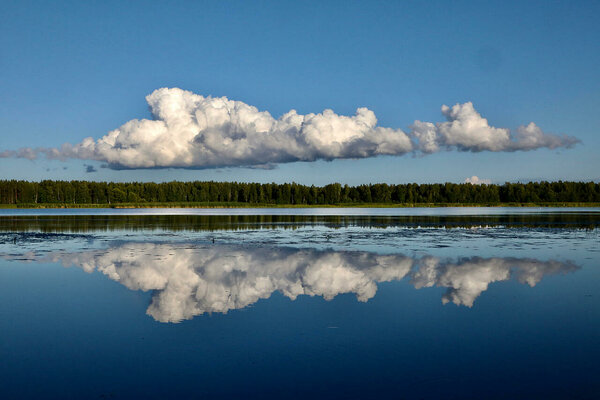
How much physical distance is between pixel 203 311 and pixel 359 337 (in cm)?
513

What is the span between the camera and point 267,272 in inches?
837

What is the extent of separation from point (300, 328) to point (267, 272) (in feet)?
29.4

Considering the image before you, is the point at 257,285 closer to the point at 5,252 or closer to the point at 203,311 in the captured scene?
the point at 203,311

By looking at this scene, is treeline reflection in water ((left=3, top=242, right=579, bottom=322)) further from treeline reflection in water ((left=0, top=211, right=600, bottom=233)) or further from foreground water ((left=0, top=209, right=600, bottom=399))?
treeline reflection in water ((left=0, top=211, right=600, bottom=233))

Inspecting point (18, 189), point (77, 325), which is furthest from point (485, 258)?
point (18, 189)

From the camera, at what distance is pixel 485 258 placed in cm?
2573

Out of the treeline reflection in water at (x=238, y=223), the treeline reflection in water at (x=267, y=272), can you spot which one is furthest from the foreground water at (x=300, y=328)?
the treeline reflection in water at (x=238, y=223)

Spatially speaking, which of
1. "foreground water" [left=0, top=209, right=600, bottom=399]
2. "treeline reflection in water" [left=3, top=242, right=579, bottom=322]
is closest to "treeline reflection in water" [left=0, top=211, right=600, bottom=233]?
"treeline reflection in water" [left=3, top=242, right=579, bottom=322]

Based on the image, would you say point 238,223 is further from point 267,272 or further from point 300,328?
point 300,328

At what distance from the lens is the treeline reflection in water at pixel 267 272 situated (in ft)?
53.5

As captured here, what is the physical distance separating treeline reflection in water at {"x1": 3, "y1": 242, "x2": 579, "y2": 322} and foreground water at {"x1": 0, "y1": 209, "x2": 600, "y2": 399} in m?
0.11

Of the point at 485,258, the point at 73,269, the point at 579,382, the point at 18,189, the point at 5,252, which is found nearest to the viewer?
the point at 579,382

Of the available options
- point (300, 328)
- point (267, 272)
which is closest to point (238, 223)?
point (267, 272)

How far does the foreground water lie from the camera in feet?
29.2
